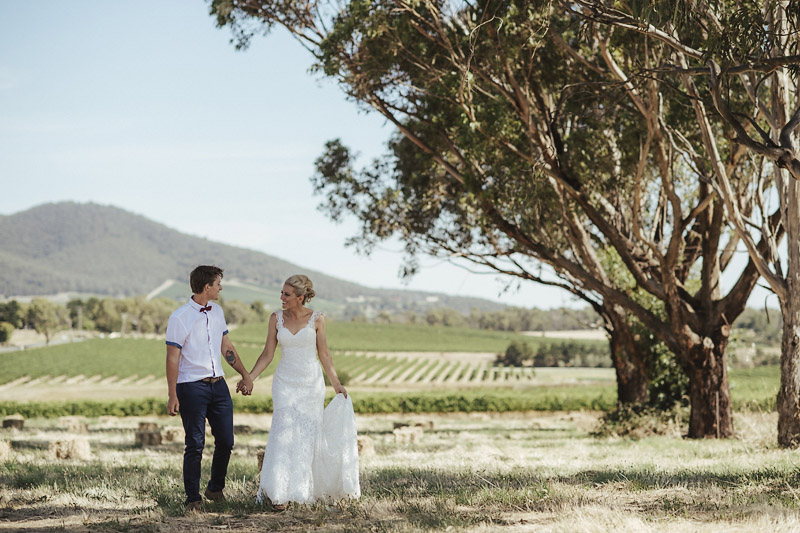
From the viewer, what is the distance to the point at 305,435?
647cm

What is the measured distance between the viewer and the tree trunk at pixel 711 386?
13.8m

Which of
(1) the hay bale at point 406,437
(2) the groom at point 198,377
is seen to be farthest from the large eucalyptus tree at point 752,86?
(1) the hay bale at point 406,437

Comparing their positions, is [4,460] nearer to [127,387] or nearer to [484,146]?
[484,146]

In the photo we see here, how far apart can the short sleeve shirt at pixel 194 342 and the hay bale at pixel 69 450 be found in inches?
251

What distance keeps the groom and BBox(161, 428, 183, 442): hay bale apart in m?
10.9

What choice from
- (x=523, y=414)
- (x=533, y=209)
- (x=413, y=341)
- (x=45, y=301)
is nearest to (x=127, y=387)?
(x=523, y=414)

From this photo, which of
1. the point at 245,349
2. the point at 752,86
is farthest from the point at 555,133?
the point at 245,349

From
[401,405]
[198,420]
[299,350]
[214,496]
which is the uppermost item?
[299,350]

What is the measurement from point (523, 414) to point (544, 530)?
128 feet

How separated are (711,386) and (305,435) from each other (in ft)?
33.3

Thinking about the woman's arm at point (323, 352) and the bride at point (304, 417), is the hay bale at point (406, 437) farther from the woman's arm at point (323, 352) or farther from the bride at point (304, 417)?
the woman's arm at point (323, 352)

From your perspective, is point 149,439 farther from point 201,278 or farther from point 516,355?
point 516,355

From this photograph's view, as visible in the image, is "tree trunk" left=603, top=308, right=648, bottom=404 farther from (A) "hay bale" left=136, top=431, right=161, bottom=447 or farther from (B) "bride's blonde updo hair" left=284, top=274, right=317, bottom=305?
(B) "bride's blonde updo hair" left=284, top=274, right=317, bottom=305

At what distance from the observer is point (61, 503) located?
21.7ft
